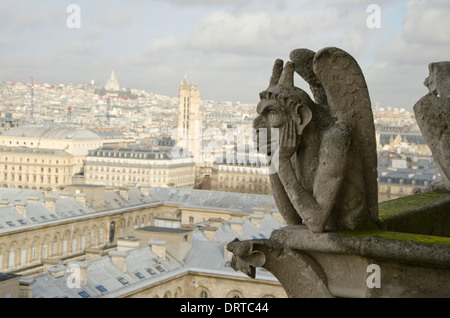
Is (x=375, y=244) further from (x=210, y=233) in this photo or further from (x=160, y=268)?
(x=210, y=233)

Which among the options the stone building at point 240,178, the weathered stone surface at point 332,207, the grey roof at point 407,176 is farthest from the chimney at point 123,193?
the stone building at point 240,178

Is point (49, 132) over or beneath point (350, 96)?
beneath

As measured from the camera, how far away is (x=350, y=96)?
17.1ft

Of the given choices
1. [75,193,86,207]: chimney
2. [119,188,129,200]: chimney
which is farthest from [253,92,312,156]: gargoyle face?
[119,188,129,200]: chimney

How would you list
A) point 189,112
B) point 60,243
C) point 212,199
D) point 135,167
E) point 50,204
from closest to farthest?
point 60,243
point 50,204
point 212,199
point 135,167
point 189,112

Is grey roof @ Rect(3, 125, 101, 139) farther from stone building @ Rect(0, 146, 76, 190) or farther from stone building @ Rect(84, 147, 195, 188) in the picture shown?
stone building @ Rect(84, 147, 195, 188)

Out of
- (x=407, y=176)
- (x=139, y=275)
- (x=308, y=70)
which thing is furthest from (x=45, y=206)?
(x=407, y=176)

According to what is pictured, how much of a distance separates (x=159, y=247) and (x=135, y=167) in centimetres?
8672

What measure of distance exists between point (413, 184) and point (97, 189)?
39156 millimetres

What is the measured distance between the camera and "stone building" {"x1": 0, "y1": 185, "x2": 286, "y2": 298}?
26.8 m

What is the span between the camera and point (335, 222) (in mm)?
5180

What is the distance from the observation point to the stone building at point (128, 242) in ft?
87.8
